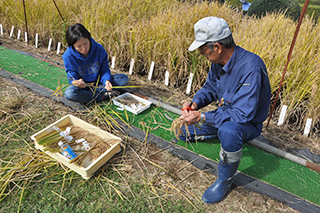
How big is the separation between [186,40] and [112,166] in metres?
2.03

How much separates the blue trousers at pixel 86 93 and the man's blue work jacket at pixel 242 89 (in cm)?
149

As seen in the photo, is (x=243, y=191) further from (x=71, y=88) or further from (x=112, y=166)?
(x=71, y=88)

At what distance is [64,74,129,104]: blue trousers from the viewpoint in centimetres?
258

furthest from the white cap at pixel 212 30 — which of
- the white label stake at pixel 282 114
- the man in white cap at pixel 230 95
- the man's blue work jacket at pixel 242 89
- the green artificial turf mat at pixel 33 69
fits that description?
the green artificial turf mat at pixel 33 69

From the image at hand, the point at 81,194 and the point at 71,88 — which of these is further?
the point at 71,88

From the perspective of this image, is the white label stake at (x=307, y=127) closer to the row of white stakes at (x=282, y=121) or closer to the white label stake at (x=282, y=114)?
the row of white stakes at (x=282, y=121)

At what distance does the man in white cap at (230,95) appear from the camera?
1545 millimetres

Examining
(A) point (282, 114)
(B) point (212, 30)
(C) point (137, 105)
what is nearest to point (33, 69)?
(C) point (137, 105)

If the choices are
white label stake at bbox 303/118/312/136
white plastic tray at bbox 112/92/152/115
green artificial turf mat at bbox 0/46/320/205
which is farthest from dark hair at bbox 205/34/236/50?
white label stake at bbox 303/118/312/136

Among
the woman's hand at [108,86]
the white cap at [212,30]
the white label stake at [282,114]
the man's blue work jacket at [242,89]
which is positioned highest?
the white cap at [212,30]

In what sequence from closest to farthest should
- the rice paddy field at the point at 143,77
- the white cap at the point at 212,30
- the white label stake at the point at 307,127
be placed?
the white cap at the point at 212,30 → the rice paddy field at the point at 143,77 → the white label stake at the point at 307,127

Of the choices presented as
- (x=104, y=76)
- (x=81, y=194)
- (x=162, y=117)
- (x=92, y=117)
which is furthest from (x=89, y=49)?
(x=81, y=194)

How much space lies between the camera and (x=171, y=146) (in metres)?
2.19

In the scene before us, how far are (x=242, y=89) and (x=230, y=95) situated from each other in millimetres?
199
